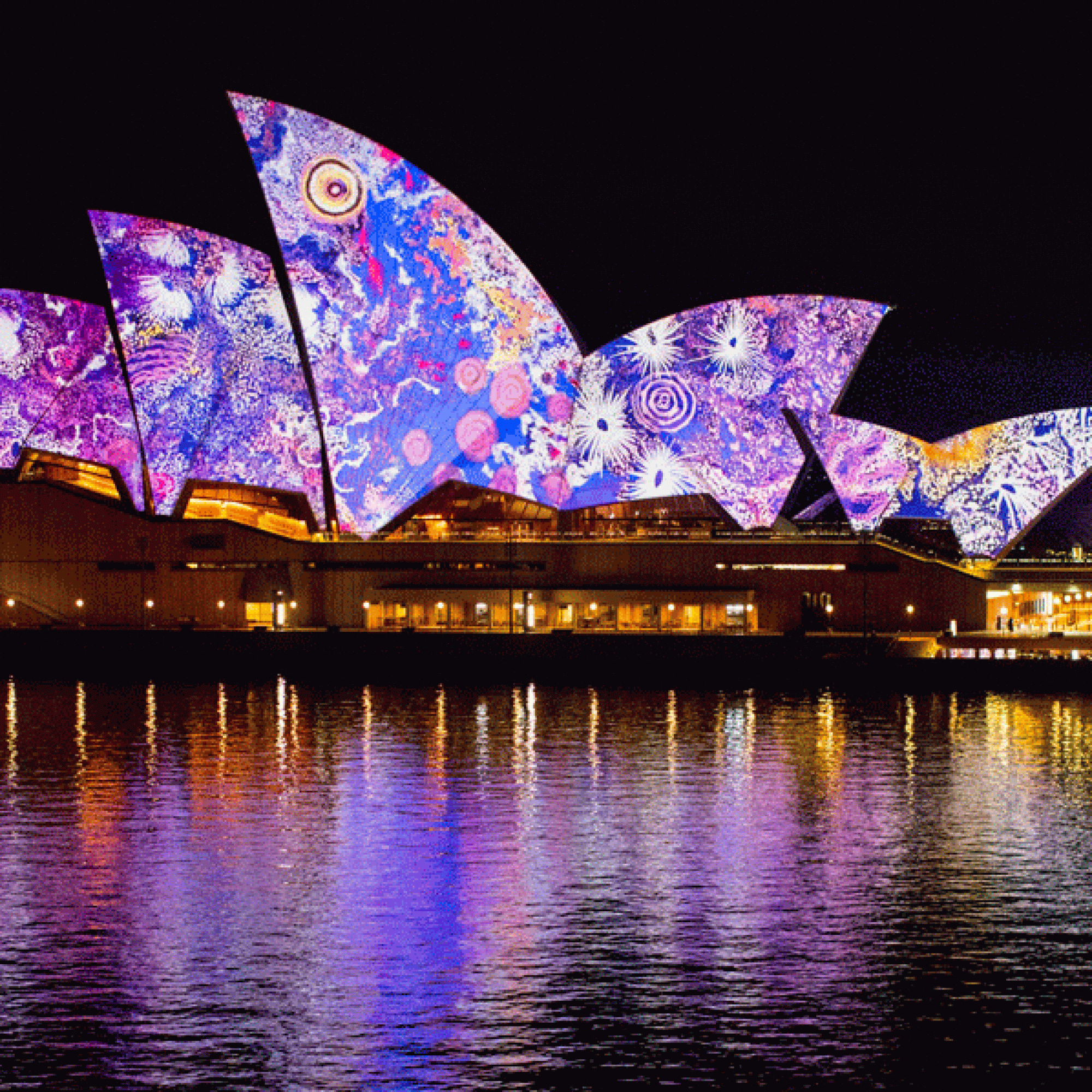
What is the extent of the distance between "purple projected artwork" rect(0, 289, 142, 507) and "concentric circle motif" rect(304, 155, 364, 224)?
1178 centimetres

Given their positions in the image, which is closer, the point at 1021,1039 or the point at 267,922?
the point at 1021,1039

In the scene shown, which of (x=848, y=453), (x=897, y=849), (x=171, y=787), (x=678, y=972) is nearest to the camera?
(x=678, y=972)

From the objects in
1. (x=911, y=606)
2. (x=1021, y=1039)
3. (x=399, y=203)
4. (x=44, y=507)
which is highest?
(x=399, y=203)

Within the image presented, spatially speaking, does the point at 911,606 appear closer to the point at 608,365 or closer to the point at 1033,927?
the point at 608,365

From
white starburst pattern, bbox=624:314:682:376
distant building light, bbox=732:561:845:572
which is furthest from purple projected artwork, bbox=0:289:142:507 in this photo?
distant building light, bbox=732:561:845:572

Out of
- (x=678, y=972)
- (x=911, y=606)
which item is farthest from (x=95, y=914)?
(x=911, y=606)

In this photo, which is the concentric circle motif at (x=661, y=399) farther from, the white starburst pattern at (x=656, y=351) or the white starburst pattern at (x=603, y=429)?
the white starburst pattern at (x=603, y=429)

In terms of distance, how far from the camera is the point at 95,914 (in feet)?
71.3

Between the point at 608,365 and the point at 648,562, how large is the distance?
6.62 m

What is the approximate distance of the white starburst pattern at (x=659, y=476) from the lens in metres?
53.7

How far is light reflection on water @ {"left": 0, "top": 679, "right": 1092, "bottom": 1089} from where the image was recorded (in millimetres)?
17141

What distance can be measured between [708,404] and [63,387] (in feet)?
75.0

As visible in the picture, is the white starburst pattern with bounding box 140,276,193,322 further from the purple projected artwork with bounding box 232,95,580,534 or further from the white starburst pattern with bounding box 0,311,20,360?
the white starburst pattern with bounding box 0,311,20,360

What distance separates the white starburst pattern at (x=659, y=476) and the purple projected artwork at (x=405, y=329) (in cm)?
254
